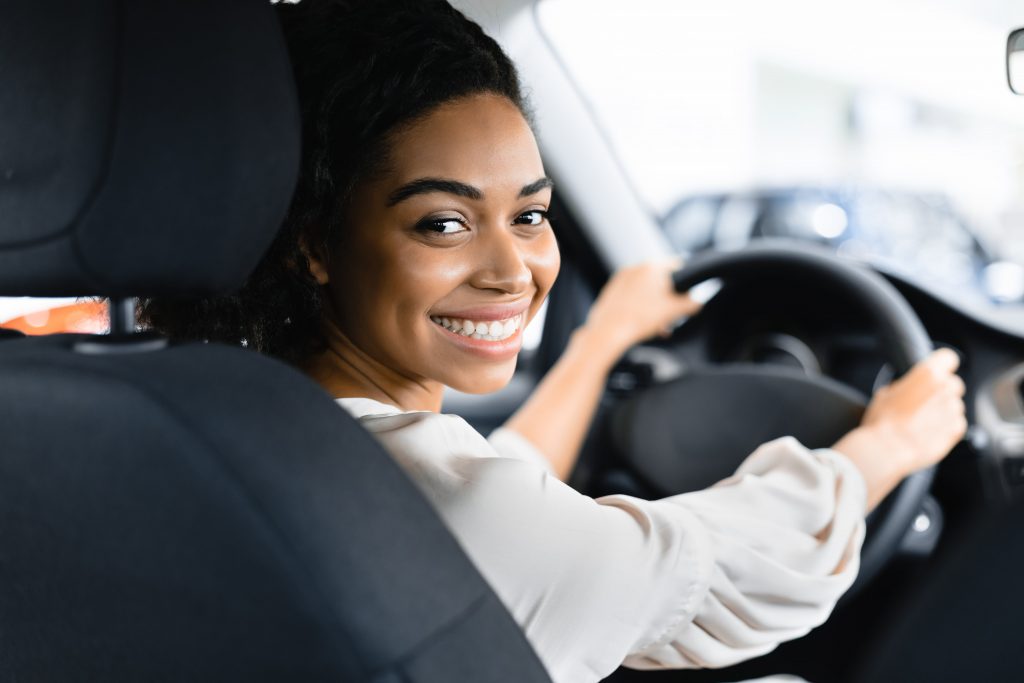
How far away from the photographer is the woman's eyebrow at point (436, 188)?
3.09ft

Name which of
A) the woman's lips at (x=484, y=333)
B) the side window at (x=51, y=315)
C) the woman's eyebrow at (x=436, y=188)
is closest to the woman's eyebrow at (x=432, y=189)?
the woman's eyebrow at (x=436, y=188)

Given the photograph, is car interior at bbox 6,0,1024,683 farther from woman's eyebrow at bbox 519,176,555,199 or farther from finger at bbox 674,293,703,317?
finger at bbox 674,293,703,317

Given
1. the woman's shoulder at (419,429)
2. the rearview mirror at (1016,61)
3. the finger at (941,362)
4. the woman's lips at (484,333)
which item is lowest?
the finger at (941,362)

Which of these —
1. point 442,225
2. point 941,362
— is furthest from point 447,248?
point 941,362

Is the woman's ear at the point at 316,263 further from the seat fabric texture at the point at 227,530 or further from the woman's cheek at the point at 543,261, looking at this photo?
the seat fabric texture at the point at 227,530

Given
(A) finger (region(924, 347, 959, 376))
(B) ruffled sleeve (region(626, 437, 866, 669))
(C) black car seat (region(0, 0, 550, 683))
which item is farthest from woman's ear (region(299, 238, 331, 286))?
(A) finger (region(924, 347, 959, 376))

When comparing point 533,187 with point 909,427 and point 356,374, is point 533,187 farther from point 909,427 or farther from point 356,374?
point 909,427

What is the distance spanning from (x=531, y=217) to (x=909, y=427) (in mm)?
539

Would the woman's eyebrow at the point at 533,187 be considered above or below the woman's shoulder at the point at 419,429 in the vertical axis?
above

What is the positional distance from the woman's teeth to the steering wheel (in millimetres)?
327

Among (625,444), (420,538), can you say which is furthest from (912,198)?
(420,538)

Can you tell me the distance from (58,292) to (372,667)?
12.5 inches

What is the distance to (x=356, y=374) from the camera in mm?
1044

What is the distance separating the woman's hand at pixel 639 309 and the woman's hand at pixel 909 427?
46 centimetres
